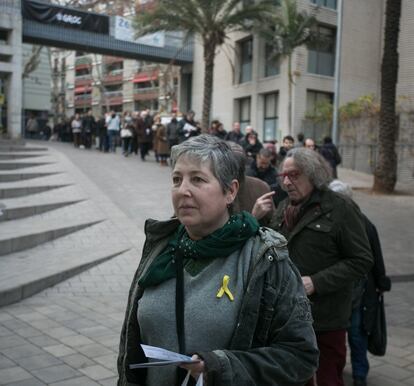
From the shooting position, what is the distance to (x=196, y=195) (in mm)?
1925

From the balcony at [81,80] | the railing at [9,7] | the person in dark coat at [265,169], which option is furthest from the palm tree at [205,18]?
the balcony at [81,80]

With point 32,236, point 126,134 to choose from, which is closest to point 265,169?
point 32,236

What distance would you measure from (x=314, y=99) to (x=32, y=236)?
19982mm

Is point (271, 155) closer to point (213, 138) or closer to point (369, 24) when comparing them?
point (213, 138)

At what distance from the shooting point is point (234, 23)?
71.7ft

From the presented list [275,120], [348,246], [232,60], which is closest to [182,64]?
[232,60]

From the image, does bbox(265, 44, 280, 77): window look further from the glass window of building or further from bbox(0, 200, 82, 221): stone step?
bbox(0, 200, 82, 221): stone step

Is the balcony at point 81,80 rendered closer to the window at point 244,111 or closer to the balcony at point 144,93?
the balcony at point 144,93

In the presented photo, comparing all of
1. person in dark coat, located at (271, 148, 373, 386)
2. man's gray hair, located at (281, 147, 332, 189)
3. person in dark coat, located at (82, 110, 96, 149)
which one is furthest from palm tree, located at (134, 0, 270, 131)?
person in dark coat, located at (271, 148, 373, 386)

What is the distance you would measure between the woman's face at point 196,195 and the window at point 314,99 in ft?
78.4

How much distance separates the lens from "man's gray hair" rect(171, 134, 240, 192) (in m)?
1.95

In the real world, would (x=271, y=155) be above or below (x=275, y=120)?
below

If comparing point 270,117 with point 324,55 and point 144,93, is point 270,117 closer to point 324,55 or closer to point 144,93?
point 324,55

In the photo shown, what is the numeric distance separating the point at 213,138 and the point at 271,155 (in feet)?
16.4
